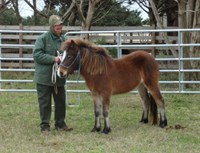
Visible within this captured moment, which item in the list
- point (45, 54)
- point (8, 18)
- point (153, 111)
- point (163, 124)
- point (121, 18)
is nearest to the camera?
point (45, 54)

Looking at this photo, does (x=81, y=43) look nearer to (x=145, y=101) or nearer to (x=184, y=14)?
(x=145, y=101)

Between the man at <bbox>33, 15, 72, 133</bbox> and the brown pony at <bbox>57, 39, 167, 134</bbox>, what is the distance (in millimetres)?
280

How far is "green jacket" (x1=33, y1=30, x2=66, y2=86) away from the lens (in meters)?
6.70

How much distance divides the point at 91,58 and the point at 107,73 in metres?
0.36

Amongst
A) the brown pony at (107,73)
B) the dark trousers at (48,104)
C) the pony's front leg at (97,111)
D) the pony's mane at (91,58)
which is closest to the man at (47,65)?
the dark trousers at (48,104)

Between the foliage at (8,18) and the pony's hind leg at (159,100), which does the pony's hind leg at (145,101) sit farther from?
the foliage at (8,18)

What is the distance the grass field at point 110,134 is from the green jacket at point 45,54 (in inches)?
33.8

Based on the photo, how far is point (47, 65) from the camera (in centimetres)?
679

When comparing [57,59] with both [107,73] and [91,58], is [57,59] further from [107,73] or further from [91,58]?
[107,73]

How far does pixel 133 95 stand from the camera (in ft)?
35.7

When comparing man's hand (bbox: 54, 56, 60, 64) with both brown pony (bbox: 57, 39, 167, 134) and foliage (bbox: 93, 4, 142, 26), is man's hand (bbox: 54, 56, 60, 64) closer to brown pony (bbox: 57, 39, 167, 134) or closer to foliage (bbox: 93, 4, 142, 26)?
brown pony (bbox: 57, 39, 167, 134)

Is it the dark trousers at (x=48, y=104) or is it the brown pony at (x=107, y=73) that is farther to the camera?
the dark trousers at (x=48, y=104)

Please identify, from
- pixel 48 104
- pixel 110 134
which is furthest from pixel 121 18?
pixel 110 134

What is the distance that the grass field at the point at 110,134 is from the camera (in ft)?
19.4
